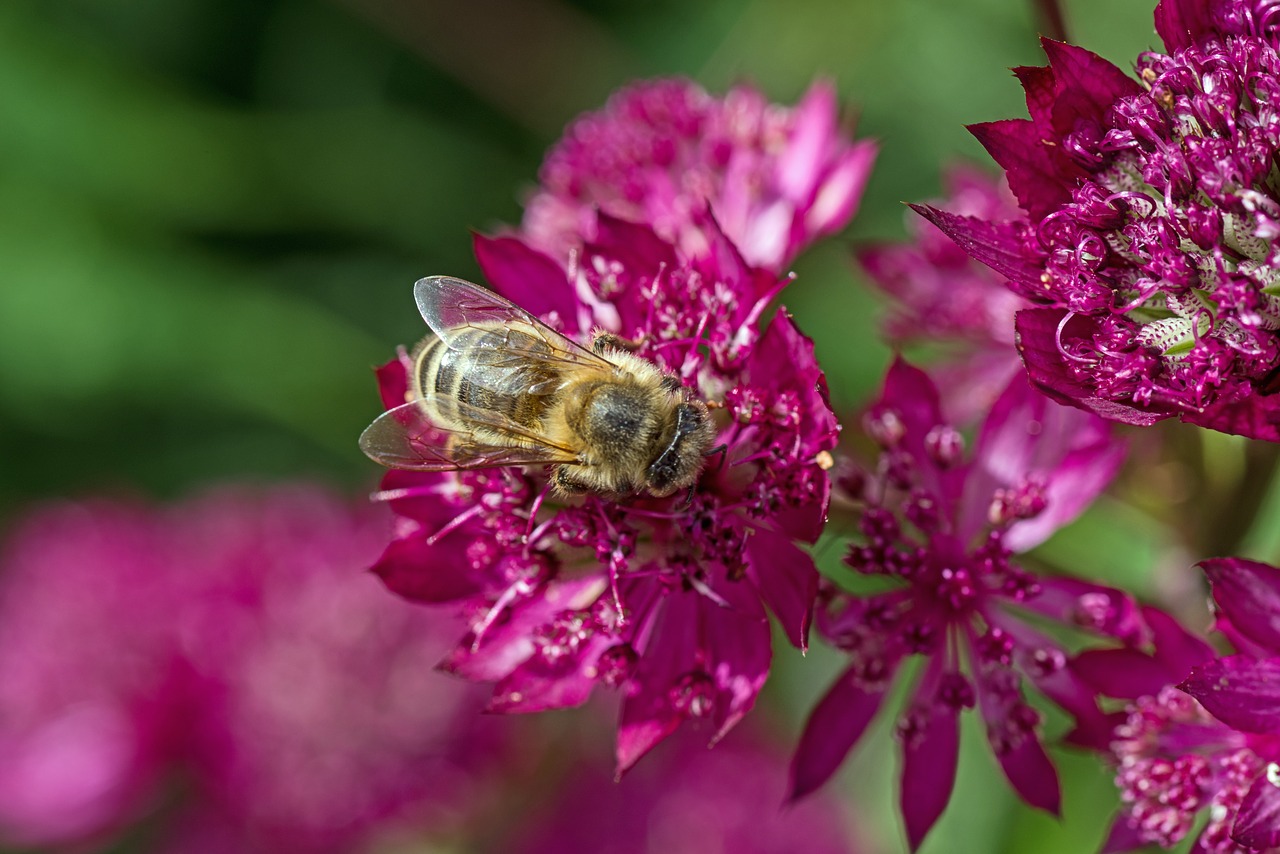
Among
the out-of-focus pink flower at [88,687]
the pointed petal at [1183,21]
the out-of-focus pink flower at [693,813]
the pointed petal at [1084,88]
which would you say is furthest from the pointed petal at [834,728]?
the out-of-focus pink flower at [88,687]

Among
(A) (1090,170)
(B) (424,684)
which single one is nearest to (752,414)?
(A) (1090,170)

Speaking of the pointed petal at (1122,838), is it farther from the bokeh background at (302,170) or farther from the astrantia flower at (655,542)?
the bokeh background at (302,170)

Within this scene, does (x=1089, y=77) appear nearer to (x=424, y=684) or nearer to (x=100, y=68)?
(x=424, y=684)

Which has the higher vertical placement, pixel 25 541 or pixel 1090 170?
pixel 1090 170

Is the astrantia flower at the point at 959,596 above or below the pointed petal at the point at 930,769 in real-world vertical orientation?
above

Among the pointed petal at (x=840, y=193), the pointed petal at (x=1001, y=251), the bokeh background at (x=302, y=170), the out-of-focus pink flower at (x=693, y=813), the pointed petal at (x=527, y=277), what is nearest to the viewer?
the pointed petal at (x=1001, y=251)

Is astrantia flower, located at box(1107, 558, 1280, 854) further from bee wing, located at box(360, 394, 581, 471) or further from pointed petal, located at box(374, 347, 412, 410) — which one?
pointed petal, located at box(374, 347, 412, 410)
